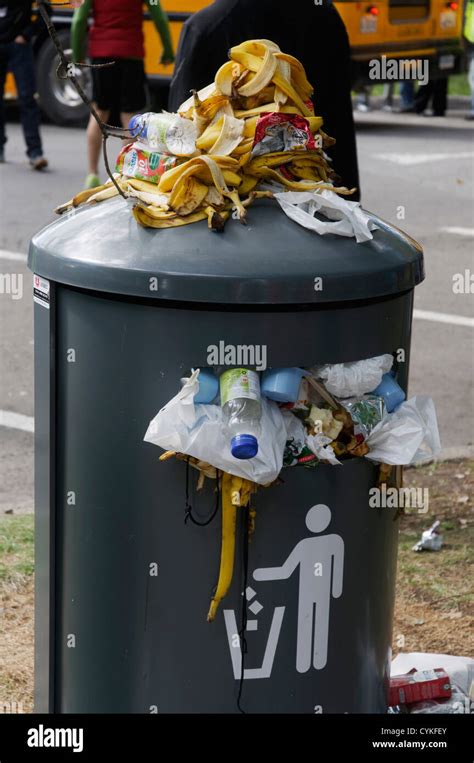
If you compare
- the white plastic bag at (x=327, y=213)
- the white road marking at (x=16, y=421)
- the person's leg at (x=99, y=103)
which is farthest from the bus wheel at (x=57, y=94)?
the white plastic bag at (x=327, y=213)

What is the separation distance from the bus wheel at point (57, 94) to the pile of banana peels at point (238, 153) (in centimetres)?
1072

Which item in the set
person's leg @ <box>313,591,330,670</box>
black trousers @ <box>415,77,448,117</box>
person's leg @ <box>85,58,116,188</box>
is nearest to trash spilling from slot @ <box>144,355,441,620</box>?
person's leg @ <box>313,591,330,670</box>

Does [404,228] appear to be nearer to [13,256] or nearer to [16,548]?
[13,256]

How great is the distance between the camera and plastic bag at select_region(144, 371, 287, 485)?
2578 mm

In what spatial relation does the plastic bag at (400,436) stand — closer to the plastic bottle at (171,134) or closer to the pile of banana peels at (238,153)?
the pile of banana peels at (238,153)

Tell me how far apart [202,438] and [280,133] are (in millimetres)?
772

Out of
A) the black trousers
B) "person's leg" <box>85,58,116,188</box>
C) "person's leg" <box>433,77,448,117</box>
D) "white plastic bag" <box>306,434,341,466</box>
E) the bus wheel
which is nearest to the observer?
"white plastic bag" <box>306,434,341,466</box>

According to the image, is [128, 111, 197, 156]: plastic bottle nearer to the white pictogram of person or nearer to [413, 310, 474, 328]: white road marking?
the white pictogram of person

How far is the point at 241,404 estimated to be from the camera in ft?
8.52

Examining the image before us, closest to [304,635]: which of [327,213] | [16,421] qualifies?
[327,213]

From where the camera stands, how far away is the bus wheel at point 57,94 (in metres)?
13.3

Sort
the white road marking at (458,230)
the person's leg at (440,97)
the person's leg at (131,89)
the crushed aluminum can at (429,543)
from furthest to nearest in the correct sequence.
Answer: the person's leg at (440,97) < the person's leg at (131,89) < the white road marking at (458,230) < the crushed aluminum can at (429,543)

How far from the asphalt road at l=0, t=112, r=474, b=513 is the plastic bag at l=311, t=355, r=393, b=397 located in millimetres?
2182
